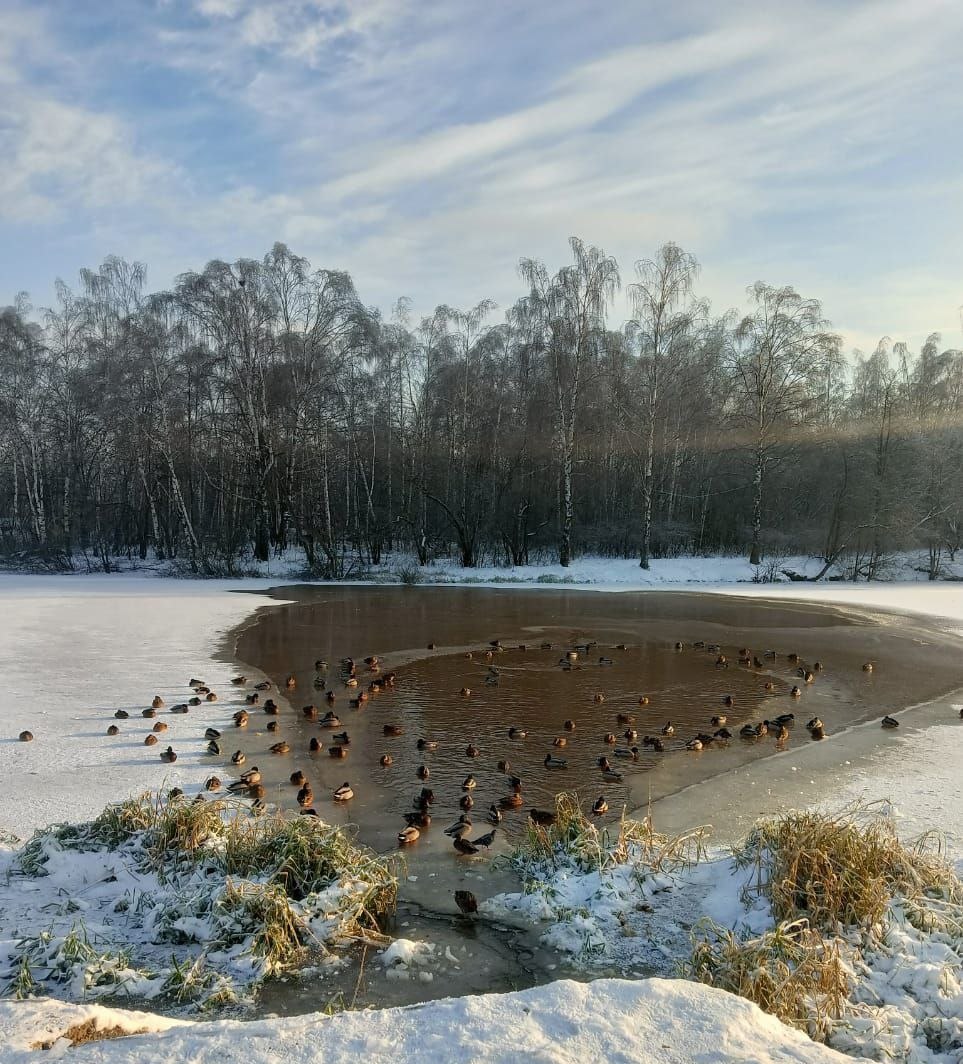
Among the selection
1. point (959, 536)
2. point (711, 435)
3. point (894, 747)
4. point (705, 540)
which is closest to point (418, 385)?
point (711, 435)

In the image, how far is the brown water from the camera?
5.23 meters

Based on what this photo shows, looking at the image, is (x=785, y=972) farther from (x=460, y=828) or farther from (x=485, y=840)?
(x=460, y=828)

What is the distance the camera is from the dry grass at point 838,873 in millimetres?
4246

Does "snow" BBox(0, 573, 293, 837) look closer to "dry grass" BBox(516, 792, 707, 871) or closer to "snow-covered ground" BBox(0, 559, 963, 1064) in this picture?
"snow-covered ground" BBox(0, 559, 963, 1064)

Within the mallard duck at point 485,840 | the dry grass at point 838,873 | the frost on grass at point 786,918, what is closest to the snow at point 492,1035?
the frost on grass at point 786,918

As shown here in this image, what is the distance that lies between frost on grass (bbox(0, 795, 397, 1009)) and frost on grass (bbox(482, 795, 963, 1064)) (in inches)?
44.5

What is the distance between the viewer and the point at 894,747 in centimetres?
838

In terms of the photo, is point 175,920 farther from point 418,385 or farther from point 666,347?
point 418,385

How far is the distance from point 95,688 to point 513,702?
601 centimetres

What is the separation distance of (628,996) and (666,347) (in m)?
30.2

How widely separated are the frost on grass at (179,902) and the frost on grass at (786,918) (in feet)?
3.71

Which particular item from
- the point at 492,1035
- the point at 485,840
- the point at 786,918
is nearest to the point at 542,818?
the point at 485,840

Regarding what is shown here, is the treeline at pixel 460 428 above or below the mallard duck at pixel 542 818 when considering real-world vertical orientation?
above

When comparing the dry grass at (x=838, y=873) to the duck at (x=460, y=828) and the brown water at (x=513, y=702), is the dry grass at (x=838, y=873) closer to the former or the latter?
the brown water at (x=513, y=702)
